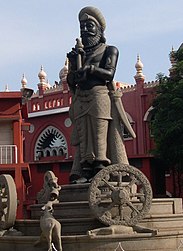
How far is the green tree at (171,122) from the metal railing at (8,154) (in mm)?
6011

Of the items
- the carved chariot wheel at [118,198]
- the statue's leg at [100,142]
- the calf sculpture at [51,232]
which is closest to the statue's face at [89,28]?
the statue's leg at [100,142]

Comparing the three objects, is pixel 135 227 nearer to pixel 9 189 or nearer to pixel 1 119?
pixel 9 189

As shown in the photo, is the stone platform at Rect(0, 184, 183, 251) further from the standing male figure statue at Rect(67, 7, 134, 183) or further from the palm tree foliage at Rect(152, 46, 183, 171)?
the palm tree foliage at Rect(152, 46, 183, 171)

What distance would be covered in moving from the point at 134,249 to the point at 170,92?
1437cm

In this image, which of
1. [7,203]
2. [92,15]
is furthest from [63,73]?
[7,203]

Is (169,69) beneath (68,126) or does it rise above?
above

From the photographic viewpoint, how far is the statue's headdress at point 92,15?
936 centimetres

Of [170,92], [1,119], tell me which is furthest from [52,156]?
[170,92]

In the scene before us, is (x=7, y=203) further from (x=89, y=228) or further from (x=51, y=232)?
(x=89, y=228)

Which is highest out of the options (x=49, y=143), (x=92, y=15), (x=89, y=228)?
(x=92, y=15)

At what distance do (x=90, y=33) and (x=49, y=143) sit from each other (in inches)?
913

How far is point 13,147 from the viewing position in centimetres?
2141

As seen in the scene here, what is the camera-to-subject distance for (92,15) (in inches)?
370

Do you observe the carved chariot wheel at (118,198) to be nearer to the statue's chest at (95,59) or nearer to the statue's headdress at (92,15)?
the statue's chest at (95,59)
